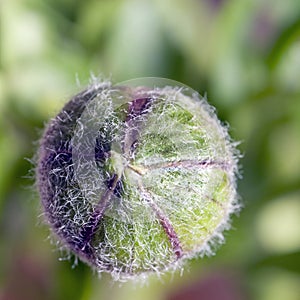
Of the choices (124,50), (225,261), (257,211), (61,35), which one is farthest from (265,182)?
(61,35)

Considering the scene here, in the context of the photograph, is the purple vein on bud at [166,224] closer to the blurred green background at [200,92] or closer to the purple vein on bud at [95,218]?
the purple vein on bud at [95,218]

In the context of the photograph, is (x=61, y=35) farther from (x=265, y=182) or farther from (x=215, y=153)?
(x=215, y=153)

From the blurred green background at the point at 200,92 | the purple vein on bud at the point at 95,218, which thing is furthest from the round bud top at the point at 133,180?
the blurred green background at the point at 200,92

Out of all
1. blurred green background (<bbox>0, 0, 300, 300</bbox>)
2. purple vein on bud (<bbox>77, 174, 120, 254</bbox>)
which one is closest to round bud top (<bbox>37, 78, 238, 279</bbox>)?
purple vein on bud (<bbox>77, 174, 120, 254</bbox>)

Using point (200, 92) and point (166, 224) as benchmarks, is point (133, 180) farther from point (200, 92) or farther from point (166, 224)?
point (200, 92)

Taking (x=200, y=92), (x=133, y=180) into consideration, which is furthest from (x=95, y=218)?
(x=200, y=92)

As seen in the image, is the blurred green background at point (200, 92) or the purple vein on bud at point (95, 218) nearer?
the purple vein on bud at point (95, 218)
